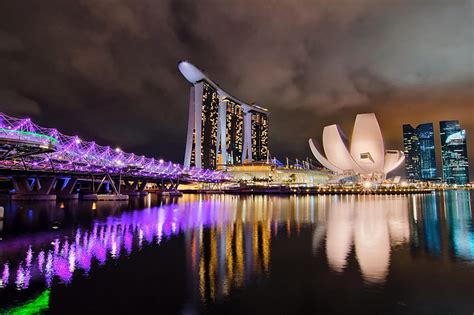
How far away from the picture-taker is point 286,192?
64062 millimetres

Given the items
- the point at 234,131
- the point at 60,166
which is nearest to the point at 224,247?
the point at 60,166

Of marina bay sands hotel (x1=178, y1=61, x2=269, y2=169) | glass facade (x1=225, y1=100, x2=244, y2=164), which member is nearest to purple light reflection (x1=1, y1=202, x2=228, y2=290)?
marina bay sands hotel (x1=178, y1=61, x2=269, y2=169)

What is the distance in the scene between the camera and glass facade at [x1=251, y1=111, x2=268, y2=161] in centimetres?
14562

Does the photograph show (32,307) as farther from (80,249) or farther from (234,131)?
(234,131)

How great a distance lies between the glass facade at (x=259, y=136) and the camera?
5733 inches

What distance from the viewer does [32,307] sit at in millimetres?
5938

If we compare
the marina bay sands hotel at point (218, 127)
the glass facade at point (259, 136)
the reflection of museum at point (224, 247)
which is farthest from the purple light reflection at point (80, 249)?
the glass facade at point (259, 136)

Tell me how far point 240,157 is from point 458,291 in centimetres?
13345

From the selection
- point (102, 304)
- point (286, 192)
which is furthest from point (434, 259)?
point (286, 192)

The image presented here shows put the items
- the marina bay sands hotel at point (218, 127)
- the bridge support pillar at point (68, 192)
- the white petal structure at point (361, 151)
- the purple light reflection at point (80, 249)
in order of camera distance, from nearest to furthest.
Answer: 1. the purple light reflection at point (80, 249)
2. the bridge support pillar at point (68, 192)
3. the white petal structure at point (361, 151)
4. the marina bay sands hotel at point (218, 127)

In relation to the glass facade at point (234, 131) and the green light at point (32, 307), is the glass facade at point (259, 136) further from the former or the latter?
the green light at point (32, 307)

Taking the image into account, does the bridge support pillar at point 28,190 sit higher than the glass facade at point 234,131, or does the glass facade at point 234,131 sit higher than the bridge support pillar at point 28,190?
the glass facade at point 234,131

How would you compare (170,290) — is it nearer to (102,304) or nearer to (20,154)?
(102,304)

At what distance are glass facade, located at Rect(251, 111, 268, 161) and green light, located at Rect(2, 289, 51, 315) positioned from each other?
13792cm
